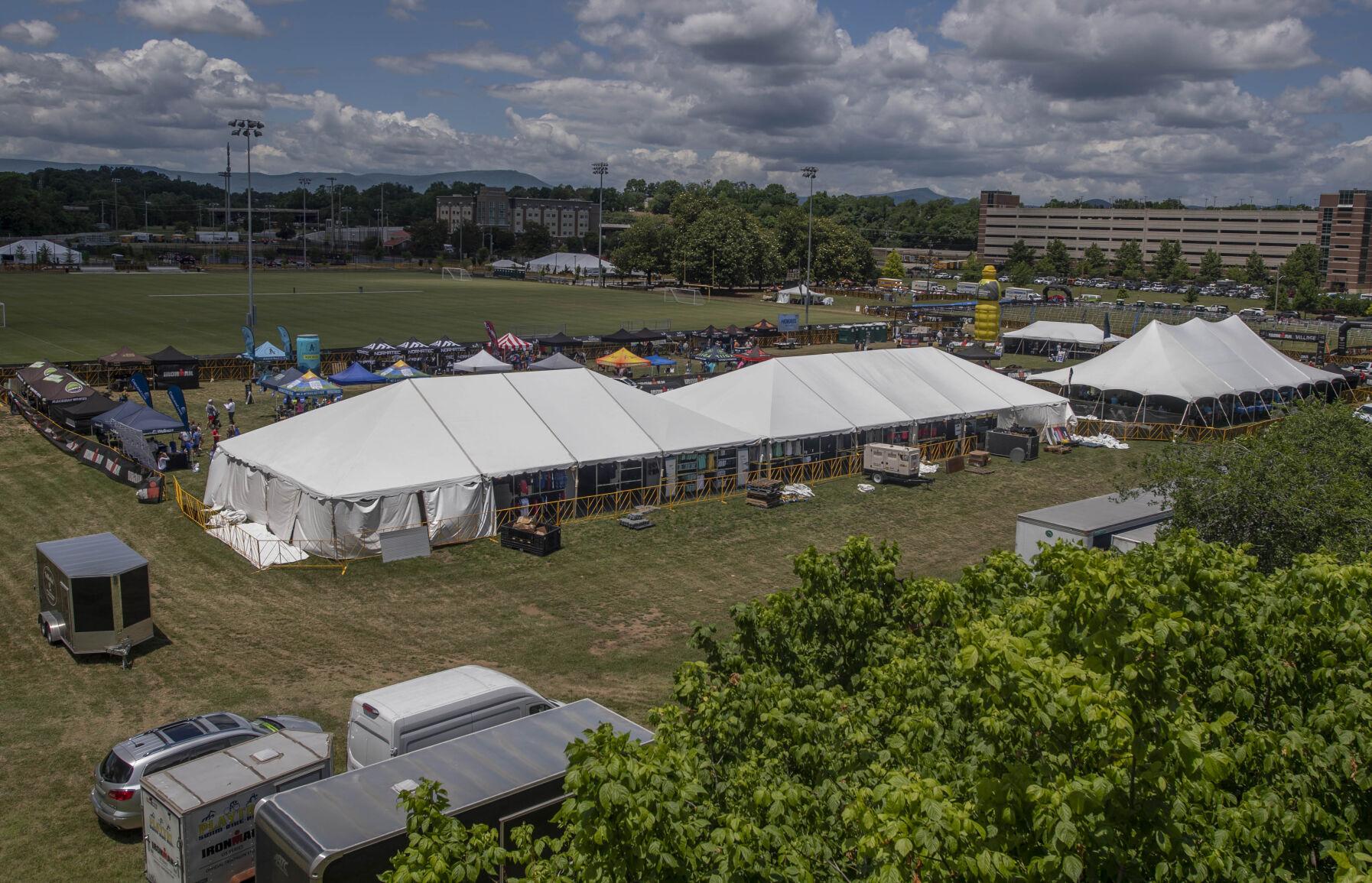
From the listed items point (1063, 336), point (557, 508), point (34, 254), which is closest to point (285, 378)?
point (557, 508)

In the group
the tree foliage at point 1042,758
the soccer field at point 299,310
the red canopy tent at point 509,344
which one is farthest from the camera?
the soccer field at point 299,310

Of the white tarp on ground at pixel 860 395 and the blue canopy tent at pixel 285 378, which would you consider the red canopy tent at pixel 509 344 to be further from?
the white tarp on ground at pixel 860 395

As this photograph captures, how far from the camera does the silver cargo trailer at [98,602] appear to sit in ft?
59.6

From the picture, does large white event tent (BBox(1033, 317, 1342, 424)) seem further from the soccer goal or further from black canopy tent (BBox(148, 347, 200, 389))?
the soccer goal

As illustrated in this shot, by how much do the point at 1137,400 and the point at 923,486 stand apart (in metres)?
16.1

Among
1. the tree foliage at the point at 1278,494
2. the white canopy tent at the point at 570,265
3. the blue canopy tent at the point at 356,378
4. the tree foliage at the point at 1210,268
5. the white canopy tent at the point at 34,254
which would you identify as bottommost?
the blue canopy tent at the point at 356,378

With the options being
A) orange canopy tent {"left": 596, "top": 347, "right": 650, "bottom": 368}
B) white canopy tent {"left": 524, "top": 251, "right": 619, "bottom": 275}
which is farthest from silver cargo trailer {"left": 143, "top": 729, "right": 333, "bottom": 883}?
white canopy tent {"left": 524, "top": 251, "right": 619, "bottom": 275}

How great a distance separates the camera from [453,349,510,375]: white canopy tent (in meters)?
48.9

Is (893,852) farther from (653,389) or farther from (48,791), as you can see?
(653,389)

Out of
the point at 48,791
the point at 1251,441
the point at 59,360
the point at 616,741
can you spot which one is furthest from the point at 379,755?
the point at 59,360

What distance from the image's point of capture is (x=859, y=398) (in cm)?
3644

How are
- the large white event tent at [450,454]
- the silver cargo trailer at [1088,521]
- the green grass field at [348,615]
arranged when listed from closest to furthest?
the green grass field at [348,615]
the silver cargo trailer at [1088,521]
the large white event tent at [450,454]

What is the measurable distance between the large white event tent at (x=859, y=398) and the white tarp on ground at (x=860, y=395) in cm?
4

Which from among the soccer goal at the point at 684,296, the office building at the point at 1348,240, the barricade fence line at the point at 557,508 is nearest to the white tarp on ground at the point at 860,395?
the barricade fence line at the point at 557,508
